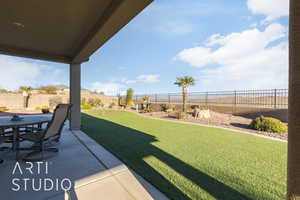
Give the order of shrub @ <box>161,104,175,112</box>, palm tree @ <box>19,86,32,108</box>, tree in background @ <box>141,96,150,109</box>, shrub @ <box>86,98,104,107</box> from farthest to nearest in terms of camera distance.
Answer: shrub @ <box>86,98,104,107</box> < tree in background @ <box>141,96,150,109</box> < palm tree @ <box>19,86,32,108</box> < shrub @ <box>161,104,175,112</box>

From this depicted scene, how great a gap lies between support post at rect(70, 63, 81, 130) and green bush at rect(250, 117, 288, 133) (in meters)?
7.10

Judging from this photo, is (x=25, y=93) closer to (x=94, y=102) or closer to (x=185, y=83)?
(x=94, y=102)

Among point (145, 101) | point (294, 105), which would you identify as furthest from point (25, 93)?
point (294, 105)

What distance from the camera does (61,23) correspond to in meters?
2.96

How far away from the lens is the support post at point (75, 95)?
203 inches

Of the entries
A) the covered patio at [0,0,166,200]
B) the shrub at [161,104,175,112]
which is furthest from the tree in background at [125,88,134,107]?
the covered patio at [0,0,166,200]

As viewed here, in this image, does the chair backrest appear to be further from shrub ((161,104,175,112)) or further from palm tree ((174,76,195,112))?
shrub ((161,104,175,112))

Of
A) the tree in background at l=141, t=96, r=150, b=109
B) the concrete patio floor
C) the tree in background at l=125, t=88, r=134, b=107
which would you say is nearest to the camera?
the concrete patio floor

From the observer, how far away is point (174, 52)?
11.9 meters

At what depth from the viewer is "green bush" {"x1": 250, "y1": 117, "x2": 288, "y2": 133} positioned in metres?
5.22

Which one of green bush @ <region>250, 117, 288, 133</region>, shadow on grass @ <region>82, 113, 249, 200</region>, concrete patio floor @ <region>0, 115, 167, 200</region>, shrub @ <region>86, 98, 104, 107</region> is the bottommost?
concrete patio floor @ <region>0, 115, 167, 200</region>

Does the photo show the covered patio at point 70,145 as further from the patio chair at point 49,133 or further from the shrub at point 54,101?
the shrub at point 54,101

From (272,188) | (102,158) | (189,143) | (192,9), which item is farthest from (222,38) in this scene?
(102,158)

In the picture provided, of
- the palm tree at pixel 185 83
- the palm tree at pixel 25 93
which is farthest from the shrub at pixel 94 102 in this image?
the palm tree at pixel 185 83
